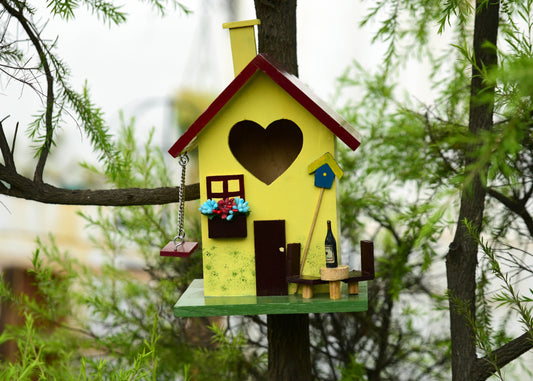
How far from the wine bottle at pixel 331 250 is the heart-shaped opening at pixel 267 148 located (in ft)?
0.76

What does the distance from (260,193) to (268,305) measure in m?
0.22

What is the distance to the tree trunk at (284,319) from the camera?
1.40 m

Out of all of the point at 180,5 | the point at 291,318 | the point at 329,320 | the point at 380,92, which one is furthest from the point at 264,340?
the point at 180,5

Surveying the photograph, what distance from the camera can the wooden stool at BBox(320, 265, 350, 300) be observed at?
1.12 m

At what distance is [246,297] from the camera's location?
1.19 meters

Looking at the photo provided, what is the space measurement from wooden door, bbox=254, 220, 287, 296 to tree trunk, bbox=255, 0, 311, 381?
247mm

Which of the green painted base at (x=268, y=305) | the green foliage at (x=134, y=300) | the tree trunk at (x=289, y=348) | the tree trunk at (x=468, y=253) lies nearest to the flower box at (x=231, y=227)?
the green painted base at (x=268, y=305)

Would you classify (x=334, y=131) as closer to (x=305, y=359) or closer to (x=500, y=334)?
(x=305, y=359)

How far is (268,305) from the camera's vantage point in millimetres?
1126

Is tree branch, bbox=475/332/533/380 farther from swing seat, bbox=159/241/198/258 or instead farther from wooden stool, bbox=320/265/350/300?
swing seat, bbox=159/241/198/258

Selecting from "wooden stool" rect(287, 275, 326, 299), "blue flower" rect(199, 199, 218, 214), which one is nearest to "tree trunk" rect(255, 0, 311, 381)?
"wooden stool" rect(287, 275, 326, 299)

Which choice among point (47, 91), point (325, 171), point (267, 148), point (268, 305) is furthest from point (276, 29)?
point (268, 305)

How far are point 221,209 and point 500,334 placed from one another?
0.83 meters

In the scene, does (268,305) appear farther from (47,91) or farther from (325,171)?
(47,91)
